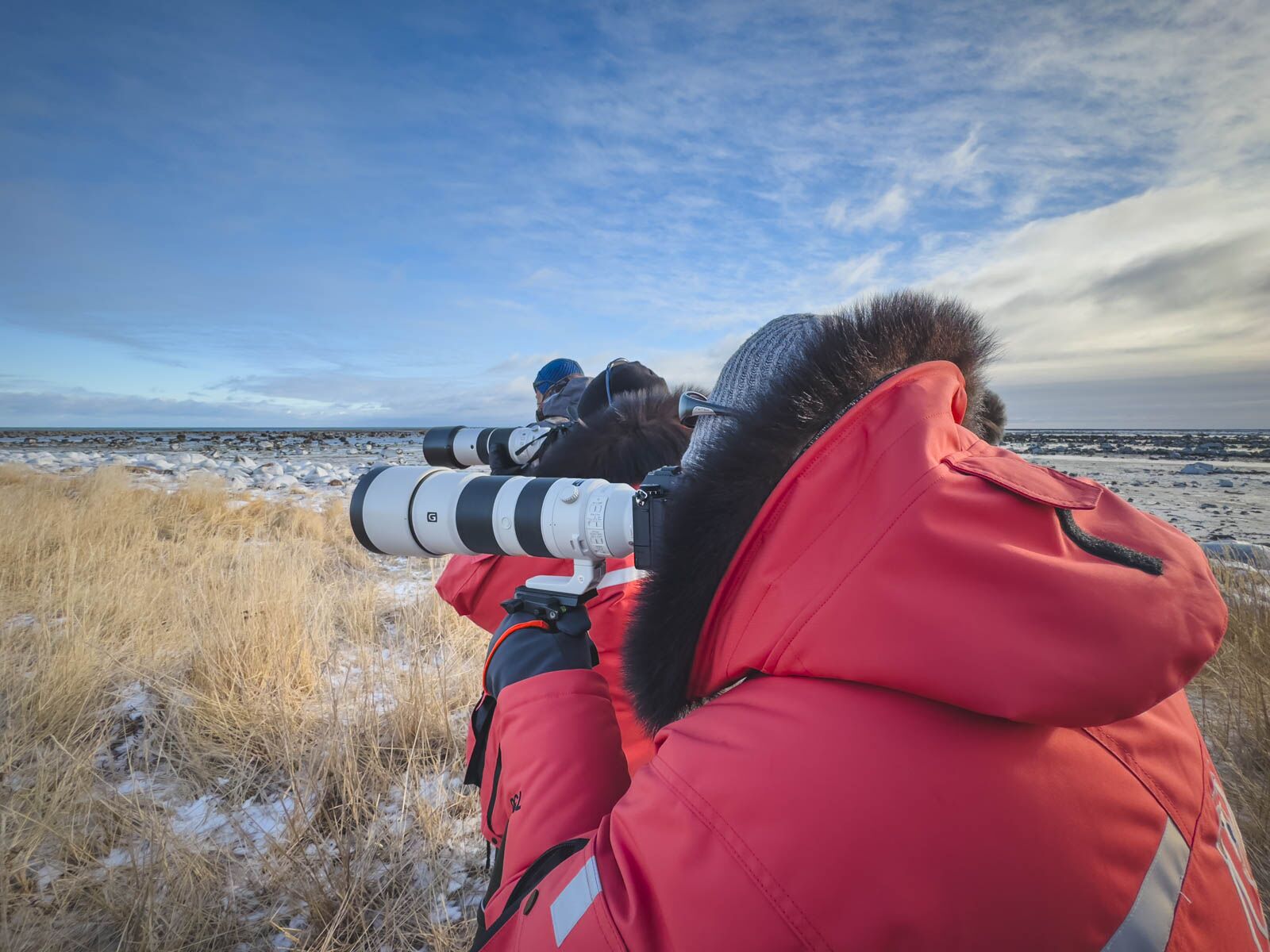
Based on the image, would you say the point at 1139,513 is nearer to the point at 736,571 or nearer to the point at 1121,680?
the point at 1121,680

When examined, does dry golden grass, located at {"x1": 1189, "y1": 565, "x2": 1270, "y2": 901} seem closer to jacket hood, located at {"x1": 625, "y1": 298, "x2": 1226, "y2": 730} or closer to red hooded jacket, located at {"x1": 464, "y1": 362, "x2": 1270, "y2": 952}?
red hooded jacket, located at {"x1": 464, "y1": 362, "x2": 1270, "y2": 952}

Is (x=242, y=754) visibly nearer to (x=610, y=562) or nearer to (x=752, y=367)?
(x=610, y=562)

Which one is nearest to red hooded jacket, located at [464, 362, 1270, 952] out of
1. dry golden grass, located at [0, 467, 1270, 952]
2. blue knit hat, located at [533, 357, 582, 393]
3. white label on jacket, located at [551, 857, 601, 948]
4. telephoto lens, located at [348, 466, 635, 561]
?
white label on jacket, located at [551, 857, 601, 948]

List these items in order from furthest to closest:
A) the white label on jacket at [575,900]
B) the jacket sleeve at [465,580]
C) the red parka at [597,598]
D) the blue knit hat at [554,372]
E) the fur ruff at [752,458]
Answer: the blue knit hat at [554,372] < the jacket sleeve at [465,580] < the red parka at [597,598] < the fur ruff at [752,458] < the white label on jacket at [575,900]

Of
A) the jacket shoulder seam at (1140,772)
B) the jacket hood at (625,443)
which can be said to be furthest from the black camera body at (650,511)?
the jacket shoulder seam at (1140,772)

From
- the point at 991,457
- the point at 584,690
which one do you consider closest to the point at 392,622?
the point at 584,690

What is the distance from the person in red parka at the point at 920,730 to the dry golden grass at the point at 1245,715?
168 centimetres

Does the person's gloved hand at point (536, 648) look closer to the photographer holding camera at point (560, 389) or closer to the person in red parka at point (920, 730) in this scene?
the person in red parka at point (920, 730)

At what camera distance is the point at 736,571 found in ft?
2.47

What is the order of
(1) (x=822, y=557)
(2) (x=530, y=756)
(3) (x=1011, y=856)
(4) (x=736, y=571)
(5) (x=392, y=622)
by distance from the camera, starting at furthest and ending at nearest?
1. (5) (x=392, y=622)
2. (2) (x=530, y=756)
3. (4) (x=736, y=571)
4. (1) (x=822, y=557)
5. (3) (x=1011, y=856)

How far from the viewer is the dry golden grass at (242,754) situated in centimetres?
159

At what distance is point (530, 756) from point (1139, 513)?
0.98m

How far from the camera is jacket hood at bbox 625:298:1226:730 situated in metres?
0.53

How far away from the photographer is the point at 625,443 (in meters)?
1.60
